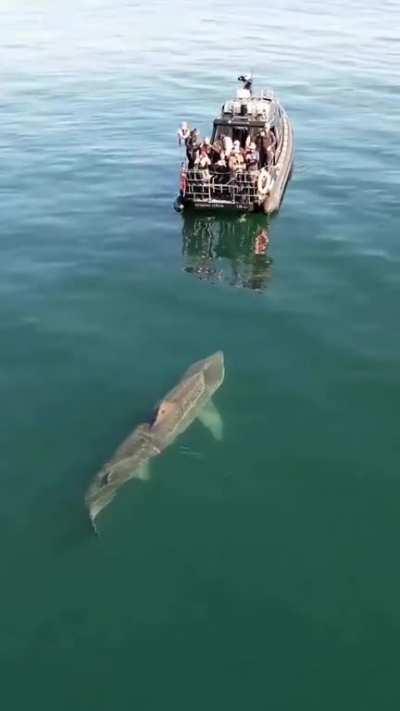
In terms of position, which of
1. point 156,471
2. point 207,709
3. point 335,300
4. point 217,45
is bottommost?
point 207,709

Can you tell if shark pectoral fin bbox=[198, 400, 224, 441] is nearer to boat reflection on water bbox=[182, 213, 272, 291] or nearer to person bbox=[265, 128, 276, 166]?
boat reflection on water bbox=[182, 213, 272, 291]

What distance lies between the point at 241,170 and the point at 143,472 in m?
17.0

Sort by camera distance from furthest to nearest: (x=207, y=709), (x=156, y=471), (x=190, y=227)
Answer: (x=190, y=227) < (x=156, y=471) < (x=207, y=709)

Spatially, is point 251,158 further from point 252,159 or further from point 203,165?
point 203,165

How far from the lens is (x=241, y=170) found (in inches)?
1168

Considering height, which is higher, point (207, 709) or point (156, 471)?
point (156, 471)

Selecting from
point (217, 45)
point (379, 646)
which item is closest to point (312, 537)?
point (379, 646)

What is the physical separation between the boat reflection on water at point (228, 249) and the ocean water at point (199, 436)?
12cm

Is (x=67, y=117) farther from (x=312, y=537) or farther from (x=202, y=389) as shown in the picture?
(x=312, y=537)

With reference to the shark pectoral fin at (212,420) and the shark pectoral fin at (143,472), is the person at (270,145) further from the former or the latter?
the shark pectoral fin at (143,472)

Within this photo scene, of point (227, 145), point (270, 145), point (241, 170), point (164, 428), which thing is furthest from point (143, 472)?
point (270, 145)

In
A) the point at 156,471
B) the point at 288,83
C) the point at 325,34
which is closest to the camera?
the point at 156,471

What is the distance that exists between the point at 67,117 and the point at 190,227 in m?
21.9

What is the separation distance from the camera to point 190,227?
3036cm
